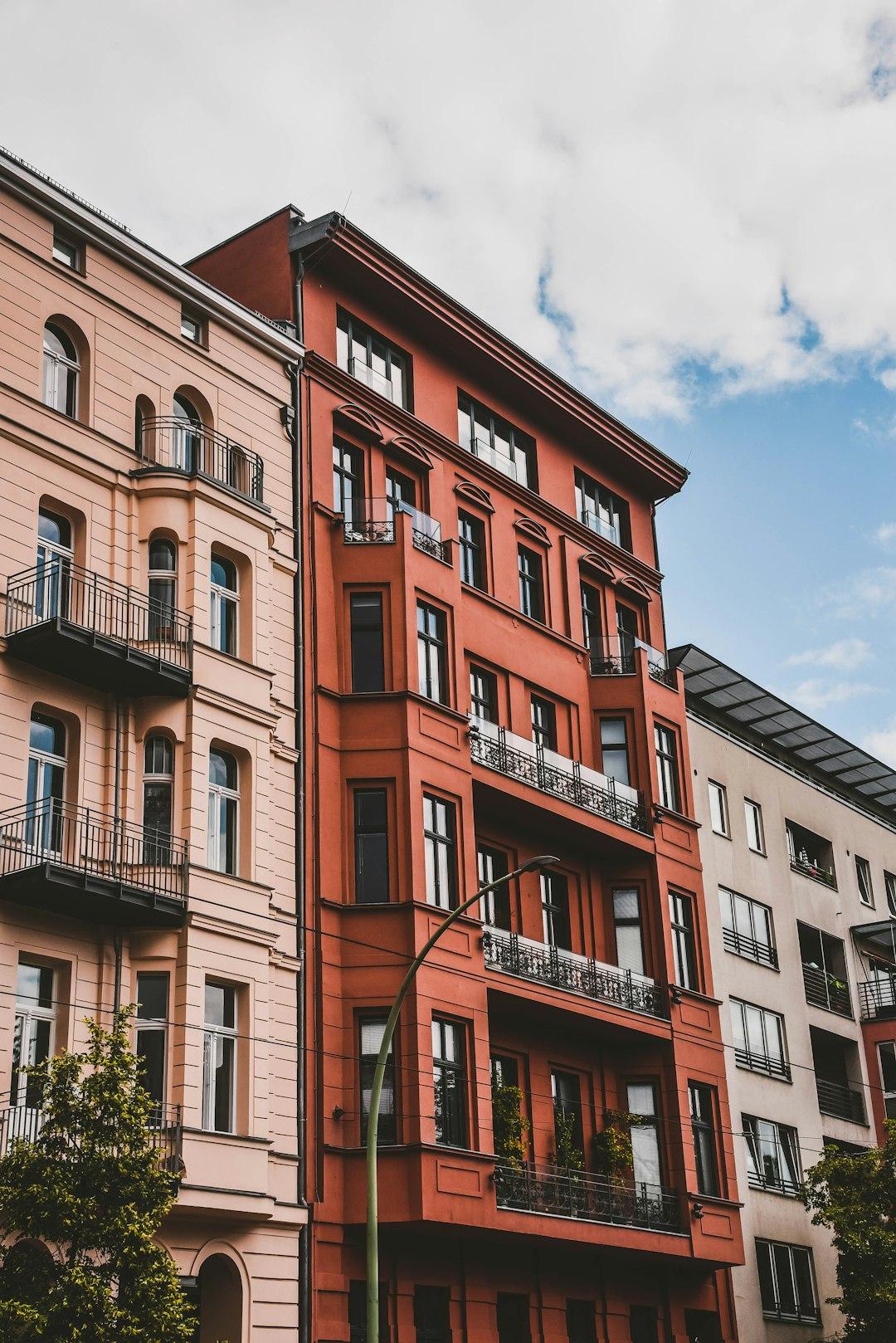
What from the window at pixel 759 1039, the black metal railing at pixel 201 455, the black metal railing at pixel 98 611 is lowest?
the window at pixel 759 1039

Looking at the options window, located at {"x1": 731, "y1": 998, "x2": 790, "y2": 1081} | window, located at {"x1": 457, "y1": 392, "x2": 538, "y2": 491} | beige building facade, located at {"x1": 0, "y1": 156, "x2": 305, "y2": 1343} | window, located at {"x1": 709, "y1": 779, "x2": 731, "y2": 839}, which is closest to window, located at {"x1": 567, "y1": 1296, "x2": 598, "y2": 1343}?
beige building facade, located at {"x1": 0, "y1": 156, "x2": 305, "y2": 1343}

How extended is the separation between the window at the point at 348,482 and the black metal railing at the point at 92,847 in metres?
9.39

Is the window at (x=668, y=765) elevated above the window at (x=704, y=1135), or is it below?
above

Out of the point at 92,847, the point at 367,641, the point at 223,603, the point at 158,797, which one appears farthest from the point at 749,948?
the point at 92,847

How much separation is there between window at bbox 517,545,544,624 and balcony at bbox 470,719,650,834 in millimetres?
3591

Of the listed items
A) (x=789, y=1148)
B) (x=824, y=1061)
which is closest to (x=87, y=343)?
(x=789, y=1148)

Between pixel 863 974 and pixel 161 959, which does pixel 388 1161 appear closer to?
pixel 161 959

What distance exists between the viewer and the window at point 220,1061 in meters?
27.6

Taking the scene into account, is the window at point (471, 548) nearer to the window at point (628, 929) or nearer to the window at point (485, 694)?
the window at point (485, 694)

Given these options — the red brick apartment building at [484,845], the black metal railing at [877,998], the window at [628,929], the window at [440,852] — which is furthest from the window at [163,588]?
the black metal railing at [877,998]

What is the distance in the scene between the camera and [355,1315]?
98.0 ft

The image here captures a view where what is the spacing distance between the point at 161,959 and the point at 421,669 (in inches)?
365

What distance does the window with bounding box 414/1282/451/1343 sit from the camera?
102ft

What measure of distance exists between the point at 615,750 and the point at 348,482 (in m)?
9.60
